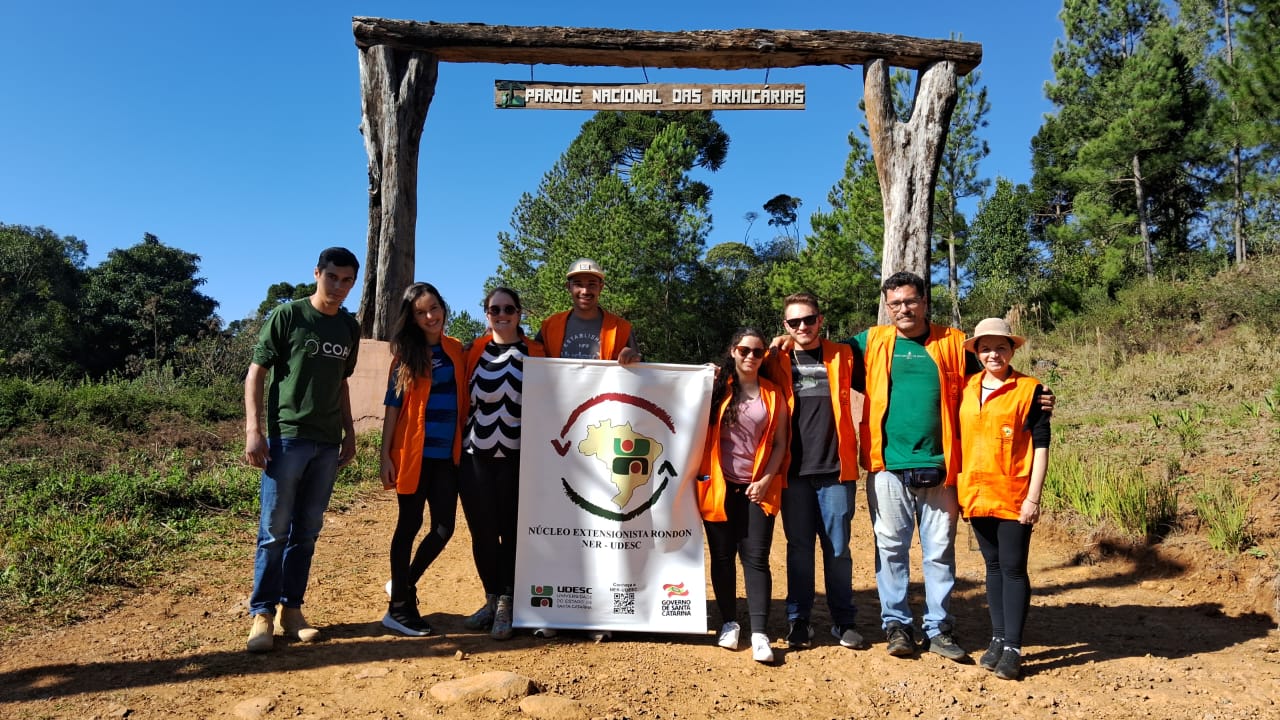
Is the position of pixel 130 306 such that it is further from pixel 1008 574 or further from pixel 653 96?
pixel 1008 574

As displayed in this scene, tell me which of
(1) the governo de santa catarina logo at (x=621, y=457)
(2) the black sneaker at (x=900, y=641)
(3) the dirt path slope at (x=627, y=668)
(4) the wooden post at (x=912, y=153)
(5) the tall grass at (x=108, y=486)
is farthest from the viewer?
(4) the wooden post at (x=912, y=153)

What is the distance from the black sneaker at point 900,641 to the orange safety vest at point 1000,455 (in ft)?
2.20

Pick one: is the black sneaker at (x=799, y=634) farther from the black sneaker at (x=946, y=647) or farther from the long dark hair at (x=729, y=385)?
the long dark hair at (x=729, y=385)

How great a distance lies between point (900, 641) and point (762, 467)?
107cm

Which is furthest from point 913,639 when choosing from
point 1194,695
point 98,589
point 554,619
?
point 98,589

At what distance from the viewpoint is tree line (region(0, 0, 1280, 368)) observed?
90.1 ft

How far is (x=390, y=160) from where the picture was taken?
8188 millimetres

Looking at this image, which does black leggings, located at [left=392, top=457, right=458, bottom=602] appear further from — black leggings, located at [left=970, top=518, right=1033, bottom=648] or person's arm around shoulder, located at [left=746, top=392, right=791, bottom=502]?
black leggings, located at [left=970, top=518, right=1033, bottom=648]

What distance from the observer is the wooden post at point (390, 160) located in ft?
26.4

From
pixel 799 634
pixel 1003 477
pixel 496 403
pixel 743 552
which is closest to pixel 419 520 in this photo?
pixel 496 403

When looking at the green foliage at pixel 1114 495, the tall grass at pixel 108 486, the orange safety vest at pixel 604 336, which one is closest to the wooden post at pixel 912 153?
the green foliage at pixel 1114 495

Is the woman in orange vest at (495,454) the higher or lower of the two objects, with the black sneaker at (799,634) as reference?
higher

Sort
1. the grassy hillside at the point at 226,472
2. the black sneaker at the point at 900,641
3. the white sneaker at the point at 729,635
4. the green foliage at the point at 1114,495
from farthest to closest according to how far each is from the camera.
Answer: the green foliage at the point at 1114,495, the grassy hillside at the point at 226,472, the white sneaker at the point at 729,635, the black sneaker at the point at 900,641

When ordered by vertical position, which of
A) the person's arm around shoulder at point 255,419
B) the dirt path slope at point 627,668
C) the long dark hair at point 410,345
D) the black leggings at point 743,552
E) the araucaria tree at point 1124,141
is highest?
the araucaria tree at point 1124,141
